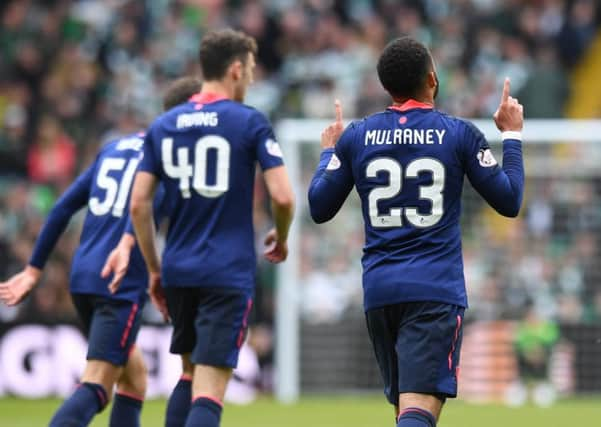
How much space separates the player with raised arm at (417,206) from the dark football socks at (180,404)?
127cm

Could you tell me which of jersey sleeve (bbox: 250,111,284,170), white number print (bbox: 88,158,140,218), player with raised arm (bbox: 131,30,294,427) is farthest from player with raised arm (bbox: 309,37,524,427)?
white number print (bbox: 88,158,140,218)

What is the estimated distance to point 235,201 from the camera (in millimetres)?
6559

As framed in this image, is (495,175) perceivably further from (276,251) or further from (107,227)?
(107,227)

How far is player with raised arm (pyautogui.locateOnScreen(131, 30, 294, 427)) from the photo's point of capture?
6.45m

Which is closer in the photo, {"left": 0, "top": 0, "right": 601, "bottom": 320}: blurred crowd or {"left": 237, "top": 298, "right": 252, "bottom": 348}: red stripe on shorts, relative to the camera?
{"left": 237, "top": 298, "right": 252, "bottom": 348}: red stripe on shorts

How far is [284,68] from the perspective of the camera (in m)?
17.9

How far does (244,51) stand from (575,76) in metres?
12.9

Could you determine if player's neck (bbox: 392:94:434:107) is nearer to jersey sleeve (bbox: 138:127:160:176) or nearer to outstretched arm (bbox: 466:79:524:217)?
outstretched arm (bbox: 466:79:524:217)

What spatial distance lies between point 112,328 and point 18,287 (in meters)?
0.57

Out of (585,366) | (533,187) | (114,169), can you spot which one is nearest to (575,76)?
(533,187)

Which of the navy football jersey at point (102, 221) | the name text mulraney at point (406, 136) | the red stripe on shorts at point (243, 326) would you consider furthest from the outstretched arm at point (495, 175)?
the navy football jersey at point (102, 221)

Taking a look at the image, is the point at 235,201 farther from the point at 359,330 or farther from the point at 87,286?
the point at 359,330

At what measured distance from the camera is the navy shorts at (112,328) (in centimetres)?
725

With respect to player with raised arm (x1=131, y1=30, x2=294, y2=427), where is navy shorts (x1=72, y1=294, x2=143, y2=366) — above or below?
below
